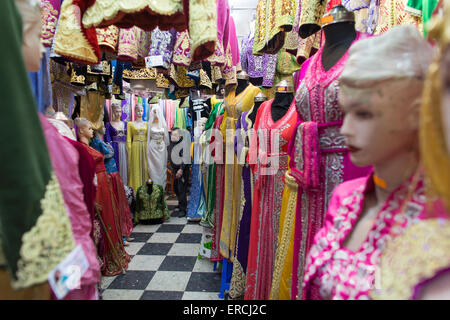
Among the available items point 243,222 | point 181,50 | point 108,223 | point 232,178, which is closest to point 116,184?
point 108,223

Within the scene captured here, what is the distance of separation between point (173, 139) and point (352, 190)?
452 centimetres

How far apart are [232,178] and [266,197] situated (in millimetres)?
770

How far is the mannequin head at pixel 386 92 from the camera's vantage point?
0.56 meters

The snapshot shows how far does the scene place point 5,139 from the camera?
551 millimetres

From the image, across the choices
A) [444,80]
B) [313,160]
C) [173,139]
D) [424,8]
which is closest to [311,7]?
[424,8]

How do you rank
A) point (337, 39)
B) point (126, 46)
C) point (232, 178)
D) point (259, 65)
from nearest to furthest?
point (337, 39) < point (126, 46) < point (232, 178) < point (259, 65)

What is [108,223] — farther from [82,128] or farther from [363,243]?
[363,243]

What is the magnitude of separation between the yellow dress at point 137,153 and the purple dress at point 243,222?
311 centimetres

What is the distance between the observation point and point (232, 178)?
8.05ft

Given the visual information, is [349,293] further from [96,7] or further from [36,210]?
[96,7]

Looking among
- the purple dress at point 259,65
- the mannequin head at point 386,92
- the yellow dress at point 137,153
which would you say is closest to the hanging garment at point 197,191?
the yellow dress at point 137,153

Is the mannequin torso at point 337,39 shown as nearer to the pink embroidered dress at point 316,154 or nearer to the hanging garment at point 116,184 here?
the pink embroidered dress at point 316,154

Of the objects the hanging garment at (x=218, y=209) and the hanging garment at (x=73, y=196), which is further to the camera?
the hanging garment at (x=218, y=209)

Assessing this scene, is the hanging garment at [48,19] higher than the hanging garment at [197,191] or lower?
higher
